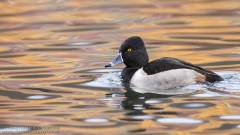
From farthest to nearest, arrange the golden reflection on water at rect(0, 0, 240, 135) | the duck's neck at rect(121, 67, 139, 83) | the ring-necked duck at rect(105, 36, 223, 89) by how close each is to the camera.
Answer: the duck's neck at rect(121, 67, 139, 83) → the ring-necked duck at rect(105, 36, 223, 89) → the golden reflection on water at rect(0, 0, 240, 135)

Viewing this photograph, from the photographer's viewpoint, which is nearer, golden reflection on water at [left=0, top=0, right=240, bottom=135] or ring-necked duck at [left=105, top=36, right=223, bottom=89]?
golden reflection on water at [left=0, top=0, right=240, bottom=135]

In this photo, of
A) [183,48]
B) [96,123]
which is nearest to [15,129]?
[96,123]

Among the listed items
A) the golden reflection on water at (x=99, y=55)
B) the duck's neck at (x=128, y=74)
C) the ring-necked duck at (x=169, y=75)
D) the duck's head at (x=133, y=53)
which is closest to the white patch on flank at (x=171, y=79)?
the ring-necked duck at (x=169, y=75)

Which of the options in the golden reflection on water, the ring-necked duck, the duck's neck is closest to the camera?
the golden reflection on water

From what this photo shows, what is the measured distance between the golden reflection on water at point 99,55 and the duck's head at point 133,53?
2.17 feet

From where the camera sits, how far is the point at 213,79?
934 cm

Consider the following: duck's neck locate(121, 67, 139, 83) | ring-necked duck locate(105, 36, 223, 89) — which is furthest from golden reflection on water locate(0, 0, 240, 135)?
duck's neck locate(121, 67, 139, 83)

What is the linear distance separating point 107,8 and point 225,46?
6.06 metres

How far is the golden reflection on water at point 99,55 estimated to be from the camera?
775 centimetres

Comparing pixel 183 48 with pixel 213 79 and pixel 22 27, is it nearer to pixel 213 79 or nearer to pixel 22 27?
pixel 213 79

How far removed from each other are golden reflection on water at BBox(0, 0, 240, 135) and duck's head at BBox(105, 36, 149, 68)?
0.66 meters

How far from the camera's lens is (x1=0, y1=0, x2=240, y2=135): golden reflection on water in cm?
775

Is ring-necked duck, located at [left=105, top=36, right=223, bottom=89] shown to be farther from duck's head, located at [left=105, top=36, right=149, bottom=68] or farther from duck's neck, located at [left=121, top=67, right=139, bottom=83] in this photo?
duck's head, located at [left=105, top=36, right=149, bottom=68]

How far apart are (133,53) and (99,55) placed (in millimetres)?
2637
